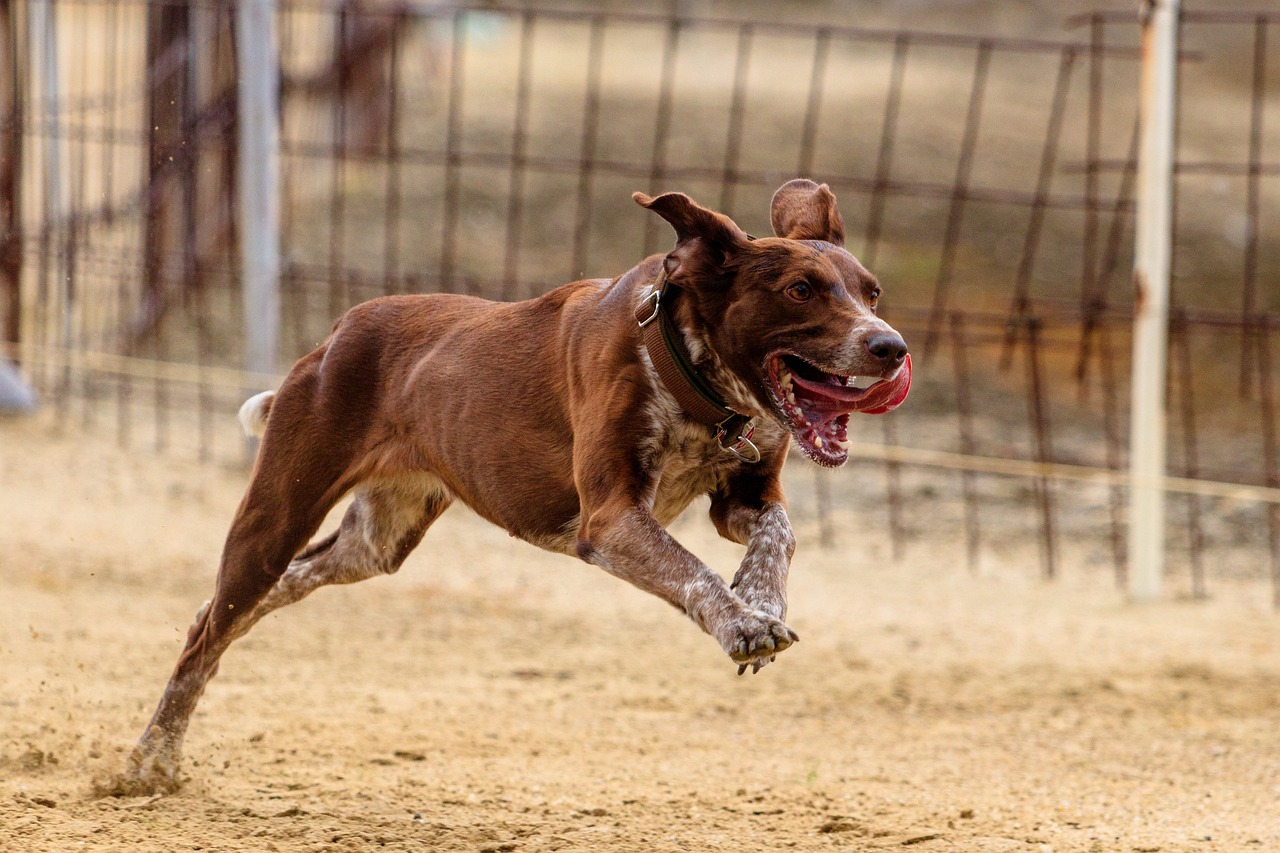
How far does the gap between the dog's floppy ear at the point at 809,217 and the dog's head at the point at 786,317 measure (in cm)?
24

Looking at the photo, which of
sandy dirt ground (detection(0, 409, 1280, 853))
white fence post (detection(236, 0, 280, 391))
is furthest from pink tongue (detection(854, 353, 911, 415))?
white fence post (detection(236, 0, 280, 391))

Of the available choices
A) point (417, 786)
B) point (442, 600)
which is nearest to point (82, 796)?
point (417, 786)

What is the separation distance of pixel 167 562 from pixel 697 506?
11.3 feet

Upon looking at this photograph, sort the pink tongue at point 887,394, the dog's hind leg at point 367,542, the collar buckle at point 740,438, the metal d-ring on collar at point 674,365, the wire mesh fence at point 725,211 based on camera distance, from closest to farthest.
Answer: the pink tongue at point 887,394, the metal d-ring on collar at point 674,365, the collar buckle at point 740,438, the dog's hind leg at point 367,542, the wire mesh fence at point 725,211

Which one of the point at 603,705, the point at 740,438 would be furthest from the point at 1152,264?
the point at 740,438

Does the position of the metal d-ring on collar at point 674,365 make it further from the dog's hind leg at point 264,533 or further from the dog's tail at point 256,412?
the dog's tail at point 256,412

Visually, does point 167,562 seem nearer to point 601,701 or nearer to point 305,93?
point 601,701

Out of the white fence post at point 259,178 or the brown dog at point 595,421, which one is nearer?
the brown dog at point 595,421

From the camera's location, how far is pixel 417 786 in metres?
5.00

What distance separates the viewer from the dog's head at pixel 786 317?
12.4 feet

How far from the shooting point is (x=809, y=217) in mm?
4227

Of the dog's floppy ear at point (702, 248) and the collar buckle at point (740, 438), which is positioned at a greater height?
the dog's floppy ear at point (702, 248)

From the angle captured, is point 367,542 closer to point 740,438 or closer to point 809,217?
point 740,438

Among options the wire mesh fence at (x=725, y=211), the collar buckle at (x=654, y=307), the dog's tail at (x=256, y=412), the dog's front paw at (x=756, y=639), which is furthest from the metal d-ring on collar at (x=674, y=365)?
the dog's tail at (x=256, y=412)
